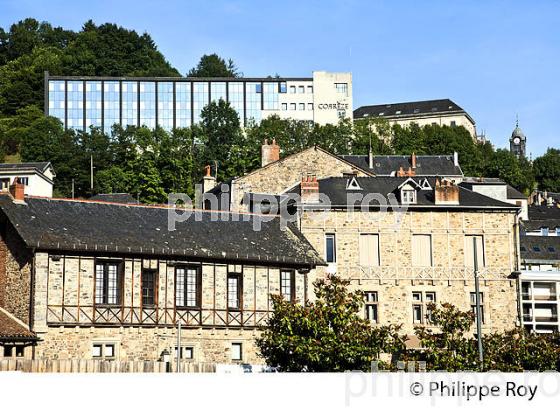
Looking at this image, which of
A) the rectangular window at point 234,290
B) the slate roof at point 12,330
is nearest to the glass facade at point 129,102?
the rectangular window at point 234,290

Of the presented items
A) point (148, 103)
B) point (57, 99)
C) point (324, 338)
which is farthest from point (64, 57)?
point (324, 338)

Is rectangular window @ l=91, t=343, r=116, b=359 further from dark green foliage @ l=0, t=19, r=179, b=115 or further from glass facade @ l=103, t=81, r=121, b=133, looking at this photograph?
dark green foliage @ l=0, t=19, r=179, b=115

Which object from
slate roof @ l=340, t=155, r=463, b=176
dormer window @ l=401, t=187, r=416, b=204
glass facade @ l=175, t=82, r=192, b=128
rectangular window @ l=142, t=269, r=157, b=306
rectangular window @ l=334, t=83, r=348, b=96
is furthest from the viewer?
rectangular window @ l=334, t=83, r=348, b=96

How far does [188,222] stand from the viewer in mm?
38594

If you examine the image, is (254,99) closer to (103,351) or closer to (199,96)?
(199,96)

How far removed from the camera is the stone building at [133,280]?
33.3 metres

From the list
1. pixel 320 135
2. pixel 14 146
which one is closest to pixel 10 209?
pixel 320 135

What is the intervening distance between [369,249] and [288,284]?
5361mm

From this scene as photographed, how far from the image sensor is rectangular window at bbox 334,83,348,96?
100819 mm

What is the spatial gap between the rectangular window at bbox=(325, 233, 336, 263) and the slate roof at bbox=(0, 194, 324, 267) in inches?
70.3

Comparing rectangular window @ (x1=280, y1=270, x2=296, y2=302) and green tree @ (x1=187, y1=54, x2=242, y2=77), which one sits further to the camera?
green tree @ (x1=187, y1=54, x2=242, y2=77)

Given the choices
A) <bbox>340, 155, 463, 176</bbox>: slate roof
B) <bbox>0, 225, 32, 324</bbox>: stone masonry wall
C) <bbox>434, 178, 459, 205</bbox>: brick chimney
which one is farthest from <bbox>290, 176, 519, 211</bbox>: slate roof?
<bbox>340, 155, 463, 176</bbox>: slate roof

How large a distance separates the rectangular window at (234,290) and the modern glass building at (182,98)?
61608 mm

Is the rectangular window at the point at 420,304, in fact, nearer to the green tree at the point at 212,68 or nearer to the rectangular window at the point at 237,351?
the rectangular window at the point at 237,351
